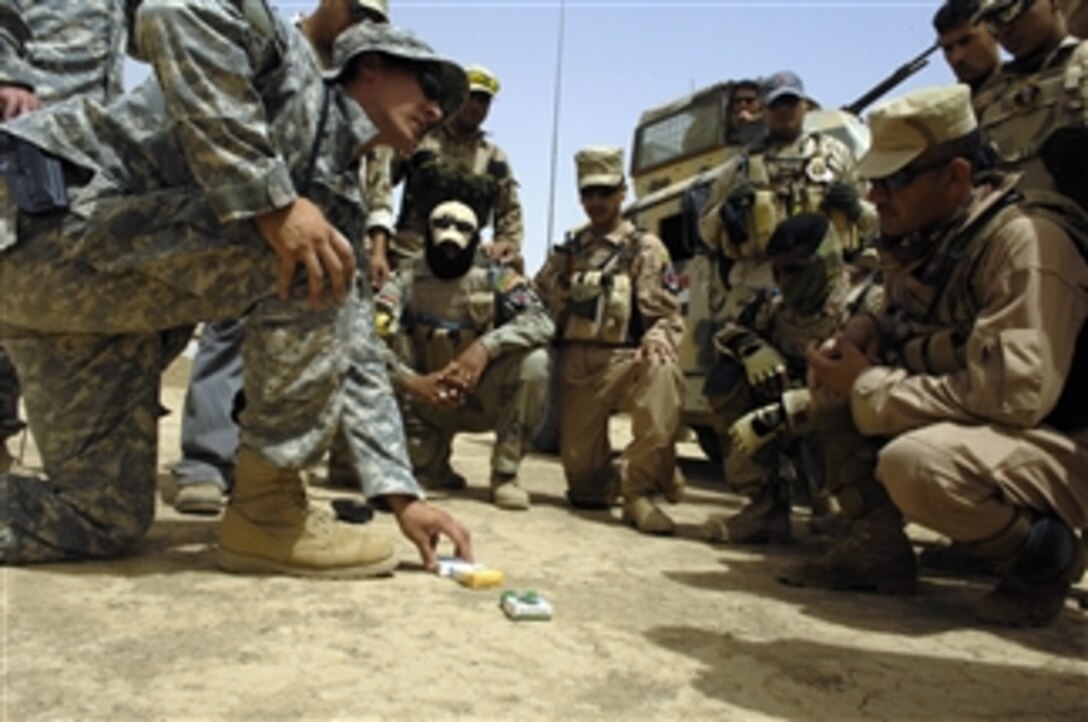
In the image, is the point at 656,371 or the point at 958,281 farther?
the point at 656,371

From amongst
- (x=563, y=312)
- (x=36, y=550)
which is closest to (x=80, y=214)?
(x=36, y=550)

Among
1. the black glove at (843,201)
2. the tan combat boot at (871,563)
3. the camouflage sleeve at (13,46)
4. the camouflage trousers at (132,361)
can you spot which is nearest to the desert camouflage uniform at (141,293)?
the camouflage trousers at (132,361)

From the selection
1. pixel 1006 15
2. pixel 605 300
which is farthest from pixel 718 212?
pixel 1006 15

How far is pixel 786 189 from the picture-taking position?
15.1 feet

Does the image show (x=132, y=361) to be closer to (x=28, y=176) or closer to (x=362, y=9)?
(x=28, y=176)

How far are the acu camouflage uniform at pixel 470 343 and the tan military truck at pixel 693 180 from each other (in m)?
1.15

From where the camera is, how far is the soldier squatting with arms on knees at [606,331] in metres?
4.07

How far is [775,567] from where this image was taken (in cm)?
307

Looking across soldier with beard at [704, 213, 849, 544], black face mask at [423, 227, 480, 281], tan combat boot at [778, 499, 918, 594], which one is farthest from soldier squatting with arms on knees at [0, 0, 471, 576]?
black face mask at [423, 227, 480, 281]

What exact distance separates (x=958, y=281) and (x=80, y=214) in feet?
7.22

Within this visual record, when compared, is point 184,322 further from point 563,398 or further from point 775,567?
point 563,398

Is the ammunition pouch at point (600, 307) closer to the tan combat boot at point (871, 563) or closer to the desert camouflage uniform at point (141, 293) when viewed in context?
the tan combat boot at point (871, 563)

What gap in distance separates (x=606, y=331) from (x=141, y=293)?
7.66ft

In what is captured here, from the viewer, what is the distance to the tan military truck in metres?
5.96
